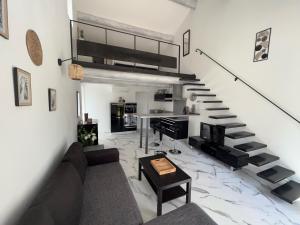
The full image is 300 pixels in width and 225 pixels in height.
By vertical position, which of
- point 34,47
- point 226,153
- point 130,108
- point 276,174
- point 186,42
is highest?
point 186,42

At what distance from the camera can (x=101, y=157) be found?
236cm

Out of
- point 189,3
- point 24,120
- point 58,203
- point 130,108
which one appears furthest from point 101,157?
point 189,3

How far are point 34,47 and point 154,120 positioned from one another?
5272 millimetres

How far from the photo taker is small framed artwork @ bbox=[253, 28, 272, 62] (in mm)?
2893

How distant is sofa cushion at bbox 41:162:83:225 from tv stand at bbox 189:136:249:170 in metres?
2.82

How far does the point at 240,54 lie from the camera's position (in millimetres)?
3516

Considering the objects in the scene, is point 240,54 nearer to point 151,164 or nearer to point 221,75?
point 221,75

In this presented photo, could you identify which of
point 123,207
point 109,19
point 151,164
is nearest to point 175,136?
point 151,164

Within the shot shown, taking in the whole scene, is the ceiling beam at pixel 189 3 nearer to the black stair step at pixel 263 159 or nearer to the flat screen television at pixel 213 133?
the flat screen television at pixel 213 133

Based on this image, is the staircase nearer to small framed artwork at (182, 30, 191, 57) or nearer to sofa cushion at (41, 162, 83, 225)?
small framed artwork at (182, 30, 191, 57)

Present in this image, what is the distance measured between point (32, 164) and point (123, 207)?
92 centimetres

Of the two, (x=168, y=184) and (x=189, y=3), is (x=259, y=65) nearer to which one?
(x=168, y=184)

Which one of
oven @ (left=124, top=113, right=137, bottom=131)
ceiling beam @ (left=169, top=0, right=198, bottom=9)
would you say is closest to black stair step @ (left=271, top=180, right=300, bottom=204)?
oven @ (left=124, top=113, right=137, bottom=131)

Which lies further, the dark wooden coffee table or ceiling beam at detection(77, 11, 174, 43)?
ceiling beam at detection(77, 11, 174, 43)
